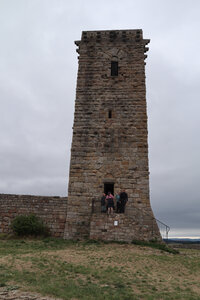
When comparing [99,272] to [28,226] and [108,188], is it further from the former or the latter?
[108,188]

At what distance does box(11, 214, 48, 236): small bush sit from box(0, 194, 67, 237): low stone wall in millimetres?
523

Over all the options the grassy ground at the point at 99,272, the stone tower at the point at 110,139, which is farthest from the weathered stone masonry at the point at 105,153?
the grassy ground at the point at 99,272

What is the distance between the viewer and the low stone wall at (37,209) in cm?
1255

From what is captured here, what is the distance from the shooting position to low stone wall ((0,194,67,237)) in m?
12.6

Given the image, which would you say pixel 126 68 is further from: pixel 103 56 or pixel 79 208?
pixel 79 208

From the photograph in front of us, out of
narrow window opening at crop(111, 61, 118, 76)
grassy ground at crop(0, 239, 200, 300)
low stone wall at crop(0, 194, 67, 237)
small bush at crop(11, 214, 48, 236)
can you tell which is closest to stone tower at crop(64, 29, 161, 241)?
narrow window opening at crop(111, 61, 118, 76)

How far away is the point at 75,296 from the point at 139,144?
952 centimetres

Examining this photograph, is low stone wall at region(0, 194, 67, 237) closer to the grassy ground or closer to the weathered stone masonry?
the weathered stone masonry

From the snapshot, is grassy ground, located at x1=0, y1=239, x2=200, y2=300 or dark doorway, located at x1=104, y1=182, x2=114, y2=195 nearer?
grassy ground, located at x1=0, y1=239, x2=200, y2=300

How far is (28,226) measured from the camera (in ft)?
38.6

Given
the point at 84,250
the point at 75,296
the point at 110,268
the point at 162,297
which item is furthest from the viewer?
the point at 84,250

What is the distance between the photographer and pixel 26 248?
9.33 metres

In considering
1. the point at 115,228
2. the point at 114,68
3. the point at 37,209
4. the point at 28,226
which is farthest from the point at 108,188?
the point at 114,68

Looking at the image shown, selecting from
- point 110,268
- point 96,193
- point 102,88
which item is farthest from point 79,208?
point 102,88
